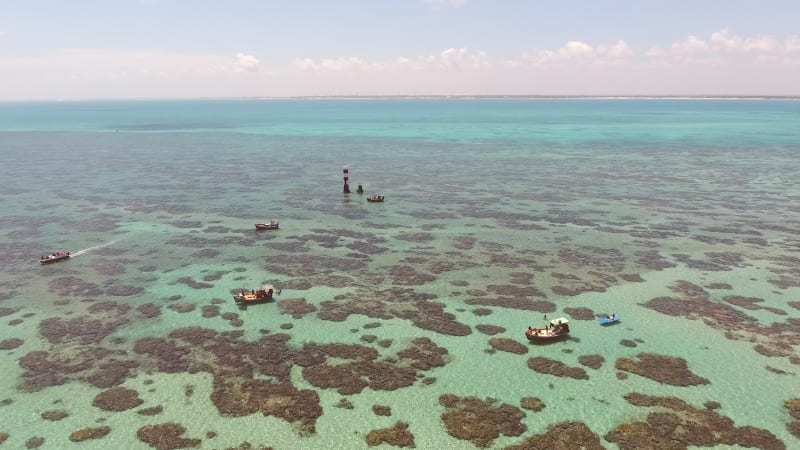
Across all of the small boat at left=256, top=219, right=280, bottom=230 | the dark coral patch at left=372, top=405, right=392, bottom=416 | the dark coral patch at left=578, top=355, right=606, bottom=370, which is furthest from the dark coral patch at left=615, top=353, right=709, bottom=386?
the small boat at left=256, top=219, right=280, bottom=230

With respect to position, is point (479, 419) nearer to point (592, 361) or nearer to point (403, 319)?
point (592, 361)

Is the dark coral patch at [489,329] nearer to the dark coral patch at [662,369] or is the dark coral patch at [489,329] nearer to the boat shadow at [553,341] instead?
the boat shadow at [553,341]

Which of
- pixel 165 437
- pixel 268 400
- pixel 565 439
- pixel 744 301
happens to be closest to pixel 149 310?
pixel 165 437

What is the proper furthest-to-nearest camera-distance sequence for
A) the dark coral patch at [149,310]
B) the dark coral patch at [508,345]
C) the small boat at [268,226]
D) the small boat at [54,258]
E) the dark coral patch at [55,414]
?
1. the small boat at [268,226]
2. the small boat at [54,258]
3. the dark coral patch at [149,310]
4. the dark coral patch at [508,345]
5. the dark coral patch at [55,414]

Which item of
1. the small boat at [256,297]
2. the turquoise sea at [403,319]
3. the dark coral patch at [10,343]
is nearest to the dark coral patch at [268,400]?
the turquoise sea at [403,319]

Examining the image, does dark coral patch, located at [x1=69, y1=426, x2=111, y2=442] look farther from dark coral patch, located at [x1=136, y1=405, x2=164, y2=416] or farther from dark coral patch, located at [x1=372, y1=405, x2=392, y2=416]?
dark coral patch, located at [x1=372, y1=405, x2=392, y2=416]

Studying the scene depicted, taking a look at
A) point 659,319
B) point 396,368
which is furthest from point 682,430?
point 396,368

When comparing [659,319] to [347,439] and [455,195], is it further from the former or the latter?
[455,195]
